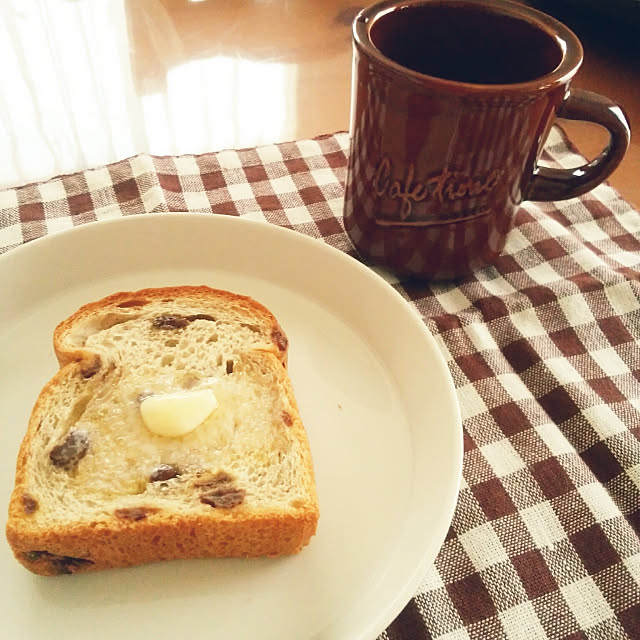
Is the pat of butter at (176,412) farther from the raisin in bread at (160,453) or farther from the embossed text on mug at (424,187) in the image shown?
the embossed text on mug at (424,187)

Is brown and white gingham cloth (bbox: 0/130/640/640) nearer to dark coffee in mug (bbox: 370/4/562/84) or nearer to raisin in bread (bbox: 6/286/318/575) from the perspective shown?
raisin in bread (bbox: 6/286/318/575)

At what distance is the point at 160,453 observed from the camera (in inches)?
30.0

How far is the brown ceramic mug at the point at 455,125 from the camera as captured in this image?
0.88 metres

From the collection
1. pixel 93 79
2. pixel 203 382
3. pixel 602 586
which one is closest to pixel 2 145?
pixel 93 79

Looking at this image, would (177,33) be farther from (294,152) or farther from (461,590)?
(461,590)

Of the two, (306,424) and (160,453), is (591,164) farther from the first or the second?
(160,453)

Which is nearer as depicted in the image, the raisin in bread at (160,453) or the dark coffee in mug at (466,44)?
the raisin in bread at (160,453)

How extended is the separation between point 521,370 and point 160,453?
604 millimetres

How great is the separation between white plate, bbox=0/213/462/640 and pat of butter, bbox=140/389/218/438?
15 centimetres

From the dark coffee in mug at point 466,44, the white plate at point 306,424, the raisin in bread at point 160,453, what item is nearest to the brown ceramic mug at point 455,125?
the dark coffee in mug at point 466,44

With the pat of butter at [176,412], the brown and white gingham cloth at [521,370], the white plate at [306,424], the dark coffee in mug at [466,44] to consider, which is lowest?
the brown and white gingham cloth at [521,370]

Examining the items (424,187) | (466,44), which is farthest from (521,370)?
(466,44)

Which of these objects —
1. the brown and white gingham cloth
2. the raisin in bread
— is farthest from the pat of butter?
the brown and white gingham cloth

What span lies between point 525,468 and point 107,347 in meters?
0.62
